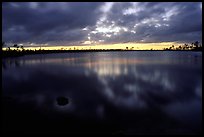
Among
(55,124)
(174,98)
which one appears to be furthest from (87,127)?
(174,98)

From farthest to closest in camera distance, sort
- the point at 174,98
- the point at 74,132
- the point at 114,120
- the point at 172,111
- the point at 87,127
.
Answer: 1. the point at 174,98
2. the point at 172,111
3. the point at 114,120
4. the point at 87,127
5. the point at 74,132

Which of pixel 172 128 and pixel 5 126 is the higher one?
pixel 5 126

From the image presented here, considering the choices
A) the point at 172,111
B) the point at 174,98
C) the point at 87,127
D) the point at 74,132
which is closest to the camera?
the point at 74,132

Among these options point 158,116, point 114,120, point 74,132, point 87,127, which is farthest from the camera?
point 158,116

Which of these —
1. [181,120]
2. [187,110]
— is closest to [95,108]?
[181,120]

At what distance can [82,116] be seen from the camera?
14438 mm

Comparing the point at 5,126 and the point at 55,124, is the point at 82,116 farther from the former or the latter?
the point at 5,126

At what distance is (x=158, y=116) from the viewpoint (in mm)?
14836

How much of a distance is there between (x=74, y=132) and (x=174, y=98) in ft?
48.6

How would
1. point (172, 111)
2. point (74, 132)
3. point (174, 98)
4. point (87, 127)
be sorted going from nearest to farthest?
point (74, 132) → point (87, 127) → point (172, 111) → point (174, 98)

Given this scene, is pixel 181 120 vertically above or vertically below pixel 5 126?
below

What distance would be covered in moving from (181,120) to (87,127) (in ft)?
24.9

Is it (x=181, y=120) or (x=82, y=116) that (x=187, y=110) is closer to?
(x=181, y=120)

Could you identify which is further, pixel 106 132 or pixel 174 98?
pixel 174 98
